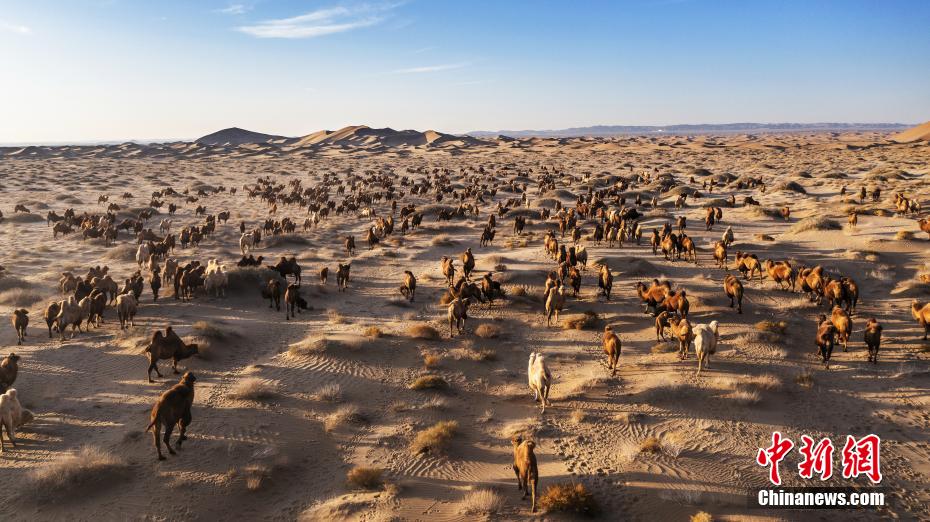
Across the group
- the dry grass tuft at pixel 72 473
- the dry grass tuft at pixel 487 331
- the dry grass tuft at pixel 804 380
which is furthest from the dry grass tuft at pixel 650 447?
the dry grass tuft at pixel 72 473

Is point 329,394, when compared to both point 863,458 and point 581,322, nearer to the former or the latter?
point 581,322

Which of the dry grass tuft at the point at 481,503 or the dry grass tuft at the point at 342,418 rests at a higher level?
the dry grass tuft at the point at 342,418

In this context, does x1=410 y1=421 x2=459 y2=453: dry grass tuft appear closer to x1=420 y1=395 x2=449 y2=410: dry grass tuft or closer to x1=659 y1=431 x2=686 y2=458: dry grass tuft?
x1=420 y1=395 x2=449 y2=410: dry grass tuft

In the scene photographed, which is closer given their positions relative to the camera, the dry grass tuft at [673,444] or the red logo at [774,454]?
the red logo at [774,454]

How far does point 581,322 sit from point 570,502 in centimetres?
884

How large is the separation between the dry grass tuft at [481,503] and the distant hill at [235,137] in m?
174

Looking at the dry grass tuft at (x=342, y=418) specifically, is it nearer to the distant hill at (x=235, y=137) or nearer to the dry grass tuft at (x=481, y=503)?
the dry grass tuft at (x=481, y=503)

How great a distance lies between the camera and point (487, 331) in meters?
16.2

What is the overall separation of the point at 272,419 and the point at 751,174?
64849mm

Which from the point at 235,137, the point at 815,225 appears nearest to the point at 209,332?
the point at 815,225

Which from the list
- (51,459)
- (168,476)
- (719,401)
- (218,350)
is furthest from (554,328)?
(51,459)

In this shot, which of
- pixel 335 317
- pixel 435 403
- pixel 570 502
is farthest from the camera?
pixel 335 317

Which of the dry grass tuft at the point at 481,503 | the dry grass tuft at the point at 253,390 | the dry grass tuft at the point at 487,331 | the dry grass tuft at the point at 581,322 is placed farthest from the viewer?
the dry grass tuft at the point at 581,322

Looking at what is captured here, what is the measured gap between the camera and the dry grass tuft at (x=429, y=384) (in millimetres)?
12785
